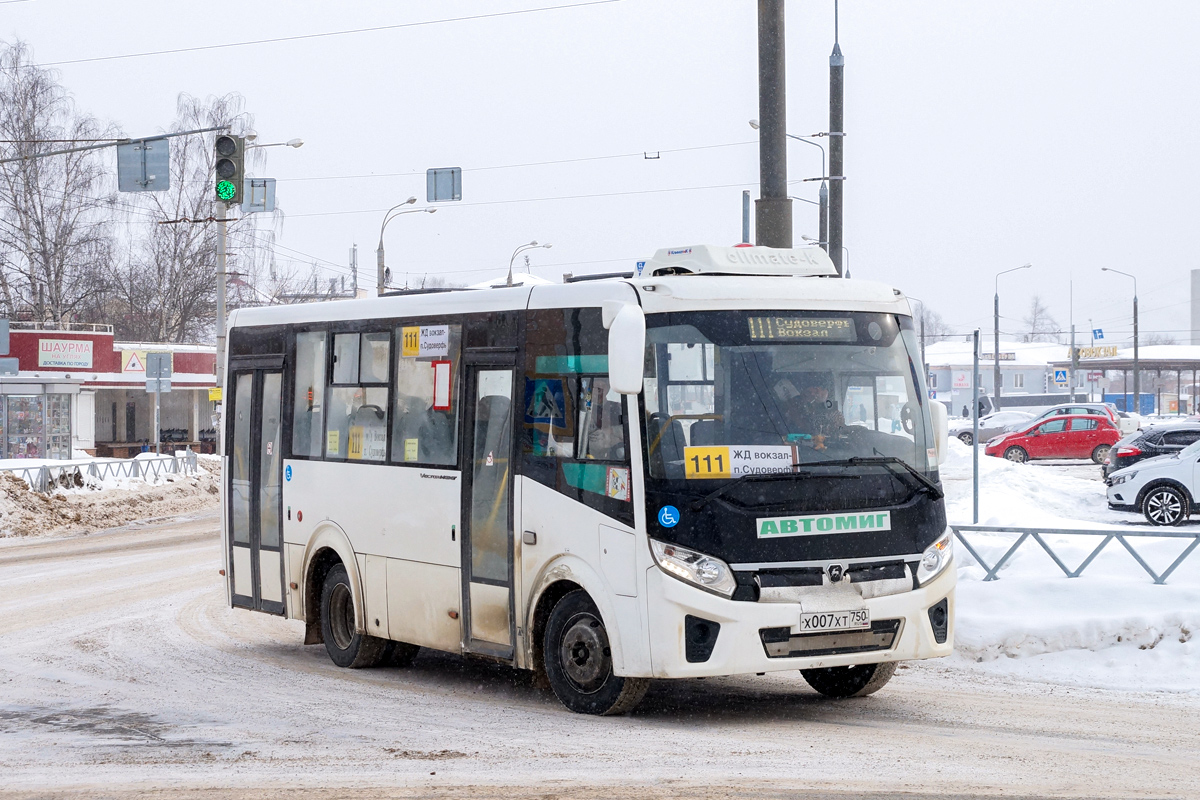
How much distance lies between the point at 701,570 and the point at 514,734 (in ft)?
4.58

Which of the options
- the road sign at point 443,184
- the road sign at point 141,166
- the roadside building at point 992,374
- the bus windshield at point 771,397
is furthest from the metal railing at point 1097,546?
the roadside building at point 992,374

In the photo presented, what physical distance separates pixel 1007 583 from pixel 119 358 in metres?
44.6

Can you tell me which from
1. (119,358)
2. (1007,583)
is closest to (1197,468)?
(1007,583)

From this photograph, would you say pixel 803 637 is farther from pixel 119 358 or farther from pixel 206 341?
pixel 206 341

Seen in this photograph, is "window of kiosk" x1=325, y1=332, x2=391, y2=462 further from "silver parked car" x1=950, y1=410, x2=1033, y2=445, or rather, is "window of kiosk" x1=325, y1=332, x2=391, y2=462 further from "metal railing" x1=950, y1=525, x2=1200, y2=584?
"silver parked car" x1=950, y1=410, x2=1033, y2=445

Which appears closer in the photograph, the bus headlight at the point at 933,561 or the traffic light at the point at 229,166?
the bus headlight at the point at 933,561

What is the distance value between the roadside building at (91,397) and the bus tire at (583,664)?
103 feet

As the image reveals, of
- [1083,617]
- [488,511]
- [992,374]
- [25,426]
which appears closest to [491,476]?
[488,511]

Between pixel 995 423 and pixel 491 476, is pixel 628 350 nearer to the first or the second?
pixel 491 476

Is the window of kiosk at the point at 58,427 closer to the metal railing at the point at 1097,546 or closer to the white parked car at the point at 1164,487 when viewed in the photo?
the white parked car at the point at 1164,487

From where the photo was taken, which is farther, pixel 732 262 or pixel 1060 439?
pixel 1060 439

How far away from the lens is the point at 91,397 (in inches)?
1951

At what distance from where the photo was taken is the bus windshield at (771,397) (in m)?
8.02

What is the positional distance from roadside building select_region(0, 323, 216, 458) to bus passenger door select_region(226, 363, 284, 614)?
26791 mm
